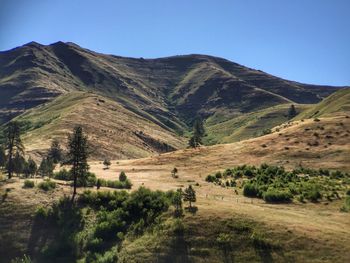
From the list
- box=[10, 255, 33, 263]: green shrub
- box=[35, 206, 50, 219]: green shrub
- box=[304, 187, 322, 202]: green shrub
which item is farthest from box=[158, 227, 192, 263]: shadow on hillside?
box=[304, 187, 322, 202]: green shrub

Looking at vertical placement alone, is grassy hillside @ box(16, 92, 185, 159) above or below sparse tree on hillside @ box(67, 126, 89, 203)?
above

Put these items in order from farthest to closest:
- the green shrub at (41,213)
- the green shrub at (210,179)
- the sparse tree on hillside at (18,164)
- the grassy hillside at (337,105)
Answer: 1. the grassy hillside at (337,105)
2. the green shrub at (210,179)
3. the sparse tree on hillside at (18,164)
4. the green shrub at (41,213)

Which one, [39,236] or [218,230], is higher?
[218,230]

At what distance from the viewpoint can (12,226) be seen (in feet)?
180

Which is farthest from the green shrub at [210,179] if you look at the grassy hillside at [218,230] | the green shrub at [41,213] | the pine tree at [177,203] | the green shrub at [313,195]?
the green shrub at [41,213]

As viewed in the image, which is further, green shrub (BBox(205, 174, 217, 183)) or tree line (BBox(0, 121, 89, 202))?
green shrub (BBox(205, 174, 217, 183))

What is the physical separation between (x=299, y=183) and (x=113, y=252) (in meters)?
38.4

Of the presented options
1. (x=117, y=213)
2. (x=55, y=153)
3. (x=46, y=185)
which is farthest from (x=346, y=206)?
(x=55, y=153)

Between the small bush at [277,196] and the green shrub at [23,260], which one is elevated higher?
the small bush at [277,196]

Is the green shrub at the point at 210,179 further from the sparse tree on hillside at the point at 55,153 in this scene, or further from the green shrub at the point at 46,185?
the sparse tree on hillside at the point at 55,153

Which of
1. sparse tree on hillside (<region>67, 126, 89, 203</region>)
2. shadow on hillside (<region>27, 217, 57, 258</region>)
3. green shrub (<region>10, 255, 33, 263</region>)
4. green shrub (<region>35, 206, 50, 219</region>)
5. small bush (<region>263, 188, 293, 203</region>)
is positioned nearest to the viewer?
green shrub (<region>10, 255, 33, 263</region>)

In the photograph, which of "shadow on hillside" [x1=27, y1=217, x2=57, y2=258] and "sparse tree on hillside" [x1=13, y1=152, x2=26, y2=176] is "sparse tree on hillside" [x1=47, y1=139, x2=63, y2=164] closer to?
"sparse tree on hillside" [x1=13, y1=152, x2=26, y2=176]

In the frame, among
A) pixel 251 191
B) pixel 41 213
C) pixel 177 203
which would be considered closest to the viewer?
pixel 177 203

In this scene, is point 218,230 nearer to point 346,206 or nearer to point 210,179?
point 346,206
